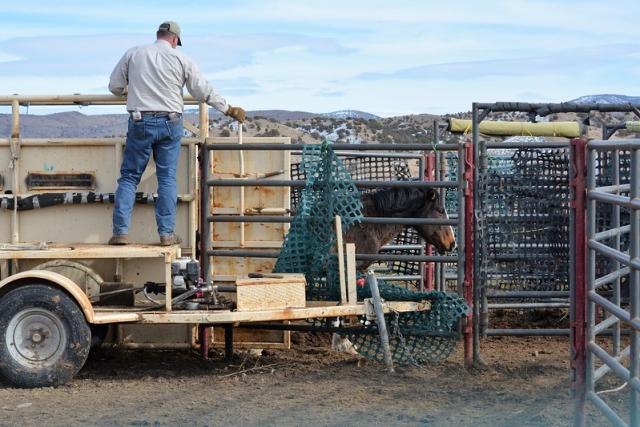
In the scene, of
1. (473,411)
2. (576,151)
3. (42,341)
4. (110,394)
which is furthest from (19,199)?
(576,151)

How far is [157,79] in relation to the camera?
8469 millimetres

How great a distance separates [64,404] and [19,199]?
7.36 ft

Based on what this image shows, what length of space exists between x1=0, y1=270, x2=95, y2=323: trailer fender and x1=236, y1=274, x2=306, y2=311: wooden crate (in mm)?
1119

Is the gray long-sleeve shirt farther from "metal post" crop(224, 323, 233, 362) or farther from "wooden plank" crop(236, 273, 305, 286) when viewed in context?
"metal post" crop(224, 323, 233, 362)

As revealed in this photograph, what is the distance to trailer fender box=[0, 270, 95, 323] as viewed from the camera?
7621 mm

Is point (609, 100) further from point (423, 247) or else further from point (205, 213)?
point (205, 213)

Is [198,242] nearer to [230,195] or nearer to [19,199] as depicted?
[230,195]

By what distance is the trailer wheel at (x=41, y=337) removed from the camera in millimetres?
7641

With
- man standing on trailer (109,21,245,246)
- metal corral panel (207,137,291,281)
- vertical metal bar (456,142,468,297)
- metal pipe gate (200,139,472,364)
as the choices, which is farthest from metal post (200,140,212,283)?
vertical metal bar (456,142,468,297)

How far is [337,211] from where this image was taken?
8523 mm

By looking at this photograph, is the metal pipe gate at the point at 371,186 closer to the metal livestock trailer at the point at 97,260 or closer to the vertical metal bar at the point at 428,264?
the metal livestock trailer at the point at 97,260

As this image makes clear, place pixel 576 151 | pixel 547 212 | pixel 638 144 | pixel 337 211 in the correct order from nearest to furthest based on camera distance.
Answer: pixel 638 144
pixel 576 151
pixel 337 211
pixel 547 212

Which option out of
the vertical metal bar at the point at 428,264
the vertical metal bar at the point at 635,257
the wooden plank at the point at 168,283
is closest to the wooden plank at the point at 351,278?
the wooden plank at the point at 168,283

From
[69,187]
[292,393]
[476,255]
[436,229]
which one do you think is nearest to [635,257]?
[292,393]
